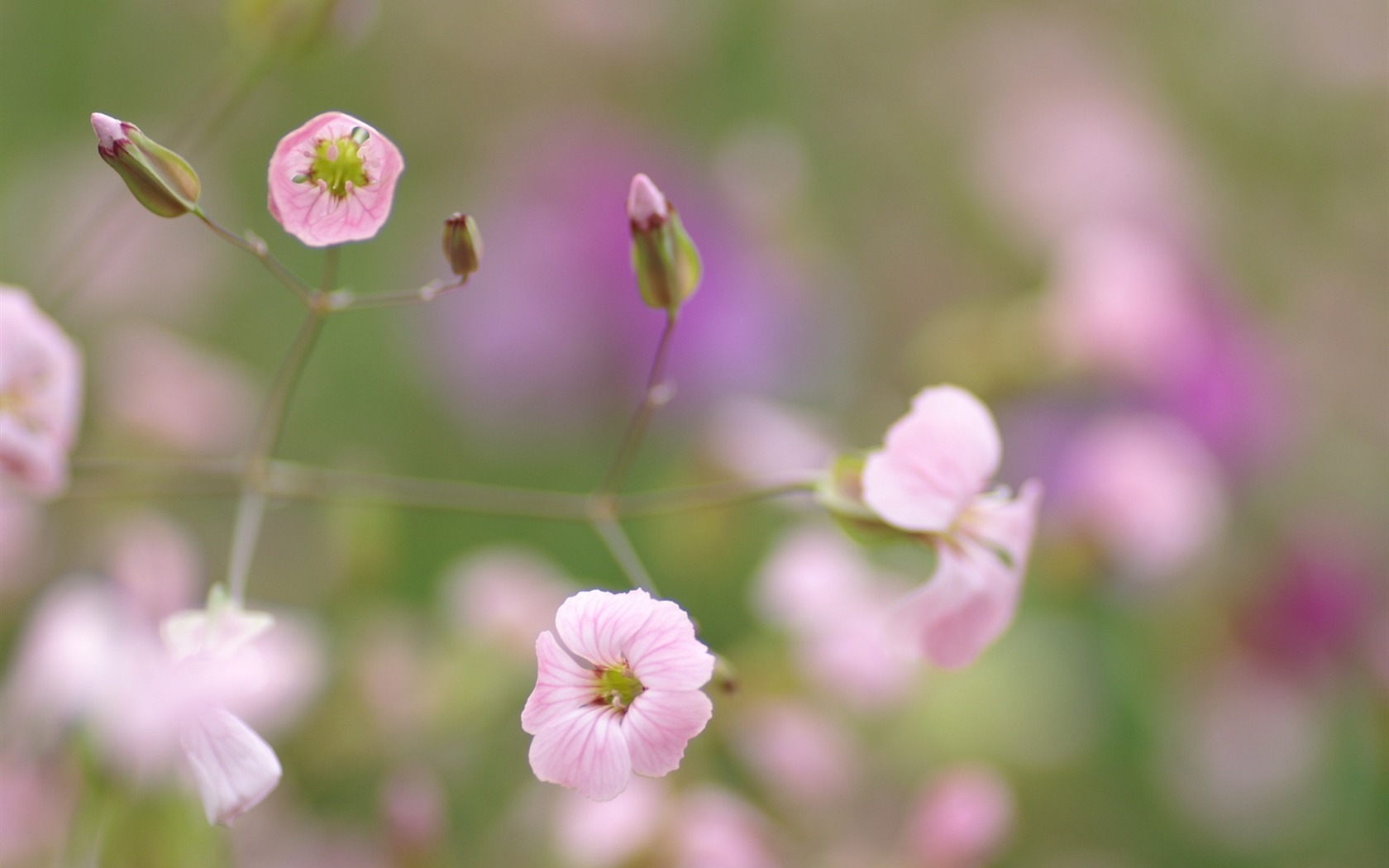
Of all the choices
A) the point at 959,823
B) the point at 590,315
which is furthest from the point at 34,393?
the point at 590,315

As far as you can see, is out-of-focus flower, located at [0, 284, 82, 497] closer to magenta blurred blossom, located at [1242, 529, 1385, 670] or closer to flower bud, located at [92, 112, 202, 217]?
flower bud, located at [92, 112, 202, 217]

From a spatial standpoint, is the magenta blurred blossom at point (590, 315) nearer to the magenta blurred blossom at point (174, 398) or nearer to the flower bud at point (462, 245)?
the magenta blurred blossom at point (174, 398)

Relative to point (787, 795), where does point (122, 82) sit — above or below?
above

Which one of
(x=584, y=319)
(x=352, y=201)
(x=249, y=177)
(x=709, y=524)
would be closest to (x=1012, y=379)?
(x=709, y=524)

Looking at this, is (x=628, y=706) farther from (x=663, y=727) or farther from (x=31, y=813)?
(x=31, y=813)

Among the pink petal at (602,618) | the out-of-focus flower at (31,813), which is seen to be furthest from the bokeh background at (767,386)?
the pink petal at (602,618)

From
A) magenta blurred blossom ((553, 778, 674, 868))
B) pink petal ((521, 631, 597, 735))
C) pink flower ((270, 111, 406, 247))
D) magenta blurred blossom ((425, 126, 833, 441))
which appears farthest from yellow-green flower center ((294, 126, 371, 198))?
magenta blurred blossom ((425, 126, 833, 441))

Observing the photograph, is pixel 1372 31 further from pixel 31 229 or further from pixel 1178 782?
pixel 31 229
